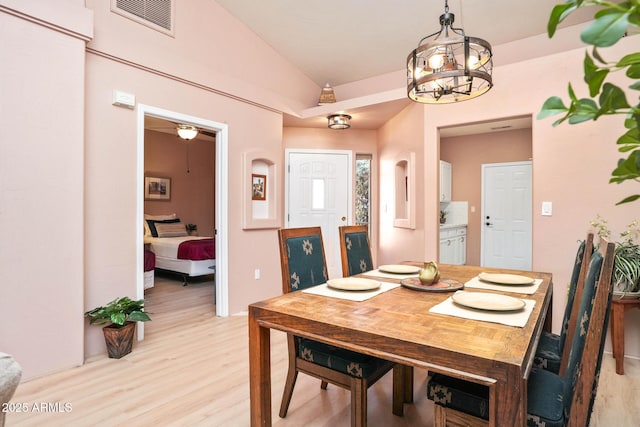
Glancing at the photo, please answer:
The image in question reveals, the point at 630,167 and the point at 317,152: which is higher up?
the point at 317,152

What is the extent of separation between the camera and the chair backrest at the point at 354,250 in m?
2.45

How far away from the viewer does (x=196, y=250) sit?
17.3 feet

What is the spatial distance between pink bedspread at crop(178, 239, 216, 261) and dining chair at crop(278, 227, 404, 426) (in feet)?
11.5

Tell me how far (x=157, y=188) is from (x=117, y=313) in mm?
4940

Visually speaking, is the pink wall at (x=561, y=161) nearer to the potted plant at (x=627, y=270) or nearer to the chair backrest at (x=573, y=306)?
the potted plant at (x=627, y=270)

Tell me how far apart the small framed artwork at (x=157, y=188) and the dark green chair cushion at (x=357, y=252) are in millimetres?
5660

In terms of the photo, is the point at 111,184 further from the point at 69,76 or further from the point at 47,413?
the point at 47,413

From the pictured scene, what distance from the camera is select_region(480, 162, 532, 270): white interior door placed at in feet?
18.6

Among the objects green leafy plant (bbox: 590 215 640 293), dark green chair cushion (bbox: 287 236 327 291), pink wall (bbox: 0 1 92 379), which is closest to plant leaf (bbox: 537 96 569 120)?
dark green chair cushion (bbox: 287 236 327 291)

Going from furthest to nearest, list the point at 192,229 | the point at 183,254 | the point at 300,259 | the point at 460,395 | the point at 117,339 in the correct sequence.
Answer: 1. the point at 192,229
2. the point at 183,254
3. the point at 117,339
4. the point at 300,259
5. the point at 460,395

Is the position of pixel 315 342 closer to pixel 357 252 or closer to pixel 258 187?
pixel 357 252

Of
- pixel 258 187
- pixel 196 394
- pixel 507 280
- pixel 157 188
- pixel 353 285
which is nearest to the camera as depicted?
pixel 353 285

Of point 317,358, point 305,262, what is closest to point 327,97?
point 305,262

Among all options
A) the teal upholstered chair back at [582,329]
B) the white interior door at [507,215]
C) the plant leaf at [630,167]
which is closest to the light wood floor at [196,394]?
the teal upholstered chair back at [582,329]
